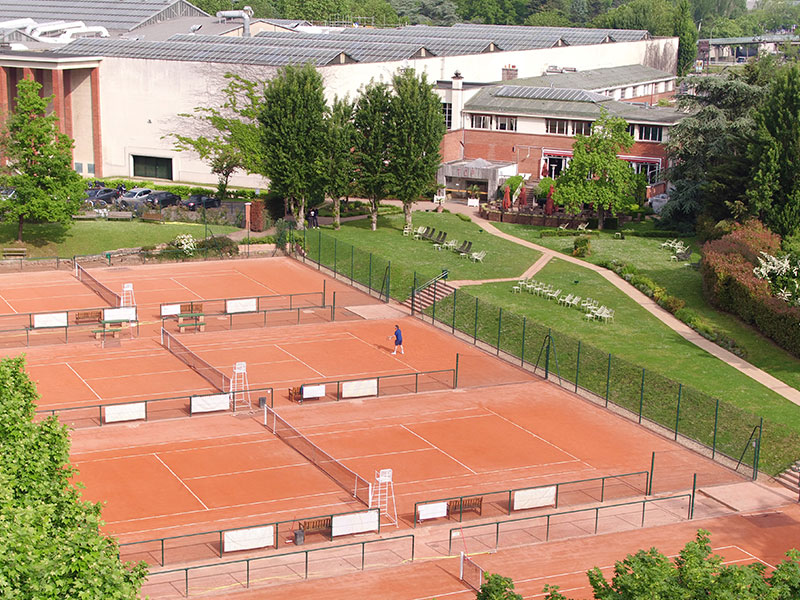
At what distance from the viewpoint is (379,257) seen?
65.9 m

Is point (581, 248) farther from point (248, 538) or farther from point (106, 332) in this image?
point (248, 538)

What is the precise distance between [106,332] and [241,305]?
6950 mm

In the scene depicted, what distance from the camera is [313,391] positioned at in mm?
44156

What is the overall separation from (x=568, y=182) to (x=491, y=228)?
611 centimetres

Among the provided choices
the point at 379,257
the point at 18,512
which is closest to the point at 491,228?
the point at 379,257

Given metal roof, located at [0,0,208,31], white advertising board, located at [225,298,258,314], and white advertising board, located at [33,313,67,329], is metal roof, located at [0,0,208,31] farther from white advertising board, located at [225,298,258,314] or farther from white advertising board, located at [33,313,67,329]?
white advertising board, located at [33,313,67,329]

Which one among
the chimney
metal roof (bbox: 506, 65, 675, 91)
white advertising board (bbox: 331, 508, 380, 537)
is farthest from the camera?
the chimney

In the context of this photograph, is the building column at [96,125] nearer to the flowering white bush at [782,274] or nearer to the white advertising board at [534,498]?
the flowering white bush at [782,274]

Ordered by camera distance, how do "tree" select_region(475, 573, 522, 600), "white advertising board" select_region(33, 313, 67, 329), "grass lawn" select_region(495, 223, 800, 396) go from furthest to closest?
"white advertising board" select_region(33, 313, 67, 329), "grass lawn" select_region(495, 223, 800, 396), "tree" select_region(475, 573, 522, 600)

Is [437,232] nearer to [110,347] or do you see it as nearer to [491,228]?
[491,228]

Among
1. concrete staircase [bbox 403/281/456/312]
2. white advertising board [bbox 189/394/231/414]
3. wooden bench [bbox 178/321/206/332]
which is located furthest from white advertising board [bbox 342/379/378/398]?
concrete staircase [bbox 403/281/456/312]

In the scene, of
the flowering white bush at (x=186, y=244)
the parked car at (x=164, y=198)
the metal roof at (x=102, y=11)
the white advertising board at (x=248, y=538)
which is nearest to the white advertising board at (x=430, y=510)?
the white advertising board at (x=248, y=538)

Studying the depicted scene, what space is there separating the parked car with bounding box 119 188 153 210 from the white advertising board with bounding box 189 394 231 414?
36509 millimetres

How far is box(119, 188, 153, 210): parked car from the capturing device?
76.2 meters
